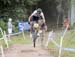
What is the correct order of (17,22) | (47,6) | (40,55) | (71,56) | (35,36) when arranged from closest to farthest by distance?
1. (71,56)
2. (40,55)
3. (35,36)
4. (17,22)
5. (47,6)

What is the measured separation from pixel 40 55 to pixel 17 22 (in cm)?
1889

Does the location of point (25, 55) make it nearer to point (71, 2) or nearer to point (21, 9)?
point (21, 9)

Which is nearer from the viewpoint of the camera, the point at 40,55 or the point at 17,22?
the point at 40,55

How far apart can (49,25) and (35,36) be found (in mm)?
25506

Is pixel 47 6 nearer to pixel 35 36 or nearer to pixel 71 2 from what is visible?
pixel 71 2

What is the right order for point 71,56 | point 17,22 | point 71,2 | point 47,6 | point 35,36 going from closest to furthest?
1. point 71,56
2. point 35,36
3. point 17,22
4. point 71,2
5. point 47,6

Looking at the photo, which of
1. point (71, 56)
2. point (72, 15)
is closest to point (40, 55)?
point (71, 56)

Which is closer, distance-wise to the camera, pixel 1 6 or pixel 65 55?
pixel 65 55

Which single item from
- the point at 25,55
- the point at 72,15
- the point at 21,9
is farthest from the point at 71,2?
the point at 25,55

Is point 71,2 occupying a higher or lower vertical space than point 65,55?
higher

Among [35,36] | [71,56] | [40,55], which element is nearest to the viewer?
[71,56]

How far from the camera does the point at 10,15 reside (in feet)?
110

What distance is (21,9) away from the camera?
34125 millimetres

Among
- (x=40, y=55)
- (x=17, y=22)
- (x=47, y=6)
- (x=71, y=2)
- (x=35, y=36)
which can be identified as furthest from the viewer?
(x=47, y=6)
